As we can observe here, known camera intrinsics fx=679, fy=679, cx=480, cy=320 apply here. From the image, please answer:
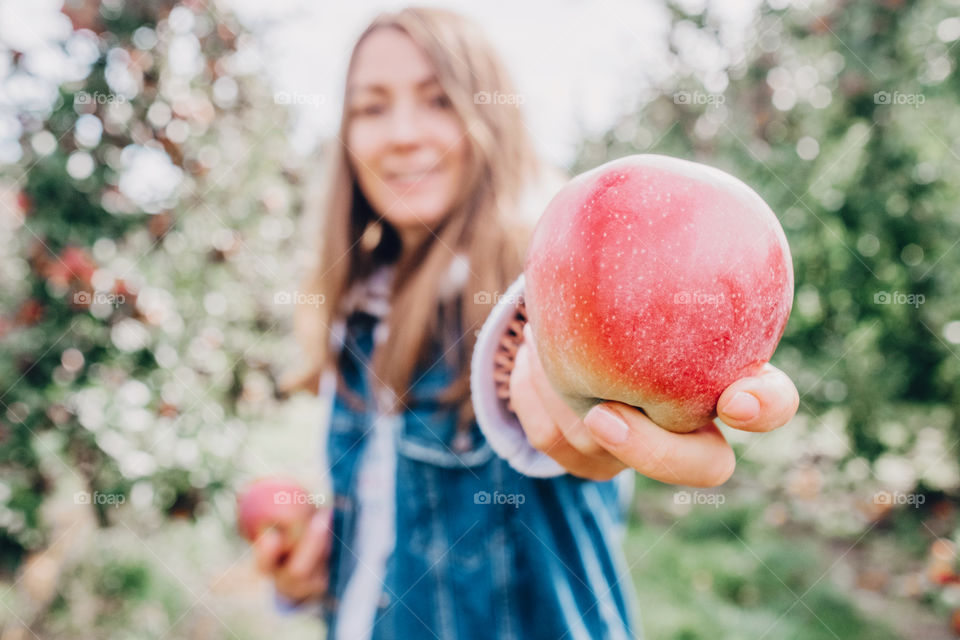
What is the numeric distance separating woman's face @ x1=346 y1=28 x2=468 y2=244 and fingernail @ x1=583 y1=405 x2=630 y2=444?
29.2 inches

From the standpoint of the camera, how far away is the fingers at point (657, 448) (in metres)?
0.75

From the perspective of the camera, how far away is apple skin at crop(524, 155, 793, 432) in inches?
29.4

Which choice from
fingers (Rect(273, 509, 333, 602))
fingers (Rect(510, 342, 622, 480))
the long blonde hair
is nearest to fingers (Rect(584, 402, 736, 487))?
fingers (Rect(510, 342, 622, 480))

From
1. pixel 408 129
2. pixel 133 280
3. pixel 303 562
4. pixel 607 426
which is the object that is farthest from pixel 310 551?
pixel 607 426

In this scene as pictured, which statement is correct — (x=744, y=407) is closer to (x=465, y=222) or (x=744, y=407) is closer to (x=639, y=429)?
(x=639, y=429)

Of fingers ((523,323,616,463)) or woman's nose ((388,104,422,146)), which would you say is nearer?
fingers ((523,323,616,463))

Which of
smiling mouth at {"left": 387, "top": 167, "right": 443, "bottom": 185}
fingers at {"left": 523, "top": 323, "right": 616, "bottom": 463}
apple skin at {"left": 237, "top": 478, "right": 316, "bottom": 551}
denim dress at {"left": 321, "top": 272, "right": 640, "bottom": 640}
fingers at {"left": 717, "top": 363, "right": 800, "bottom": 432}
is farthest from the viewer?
apple skin at {"left": 237, "top": 478, "right": 316, "bottom": 551}

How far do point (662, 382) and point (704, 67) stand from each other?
2030 millimetres

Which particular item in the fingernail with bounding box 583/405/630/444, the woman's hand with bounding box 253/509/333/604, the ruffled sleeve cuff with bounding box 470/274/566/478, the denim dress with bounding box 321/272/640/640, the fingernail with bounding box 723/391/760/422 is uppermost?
the fingernail with bounding box 723/391/760/422

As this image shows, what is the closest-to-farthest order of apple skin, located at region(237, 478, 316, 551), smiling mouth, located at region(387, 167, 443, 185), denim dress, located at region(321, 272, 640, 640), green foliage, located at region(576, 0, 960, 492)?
denim dress, located at region(321, 272, 640, 640), smiling mouth, located at region(387, 167, 443, 185), apple skin, located at region(237, 478, 316, 551), green foliage, located at region(576, 0, 960, 492)

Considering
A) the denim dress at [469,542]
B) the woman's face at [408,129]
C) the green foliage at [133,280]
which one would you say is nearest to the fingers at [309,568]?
the denim dress at [469,542]

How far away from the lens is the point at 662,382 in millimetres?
762

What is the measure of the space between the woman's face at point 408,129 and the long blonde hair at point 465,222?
29mm

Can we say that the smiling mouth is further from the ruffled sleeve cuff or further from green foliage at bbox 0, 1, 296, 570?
green foliage at bbox 0, 1, 296, 570
